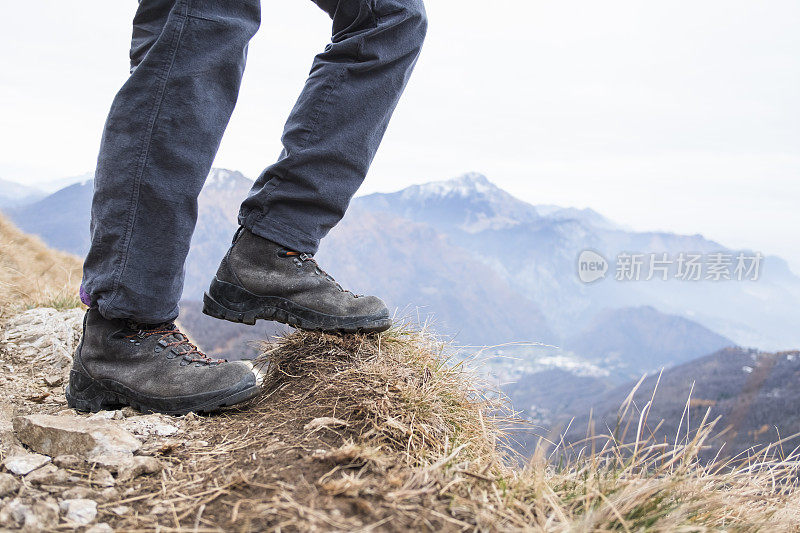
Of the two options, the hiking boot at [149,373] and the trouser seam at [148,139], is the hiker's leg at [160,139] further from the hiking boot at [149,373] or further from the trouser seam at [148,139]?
the hiking boot at [149,373]

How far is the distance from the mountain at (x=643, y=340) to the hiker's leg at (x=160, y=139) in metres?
161

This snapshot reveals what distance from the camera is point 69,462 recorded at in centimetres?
117

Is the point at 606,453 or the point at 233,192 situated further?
the point at 233,192

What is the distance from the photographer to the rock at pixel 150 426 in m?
1.39

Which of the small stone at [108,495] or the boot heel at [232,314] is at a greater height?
the boot heel at [232,314]

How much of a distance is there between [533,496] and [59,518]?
952mm

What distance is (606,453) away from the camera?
150 centimetres

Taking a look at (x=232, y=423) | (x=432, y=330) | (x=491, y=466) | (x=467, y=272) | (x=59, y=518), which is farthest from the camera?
(x=467, y=272)

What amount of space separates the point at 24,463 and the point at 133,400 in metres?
0.46

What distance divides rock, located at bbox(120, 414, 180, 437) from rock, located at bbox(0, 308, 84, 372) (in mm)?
1075

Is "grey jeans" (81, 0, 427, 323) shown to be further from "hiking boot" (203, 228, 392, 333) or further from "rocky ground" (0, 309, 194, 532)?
"rocky ground" (0, 309, 194, 532)

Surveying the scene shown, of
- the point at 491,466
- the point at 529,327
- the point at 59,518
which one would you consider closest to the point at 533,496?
the point at 491,466

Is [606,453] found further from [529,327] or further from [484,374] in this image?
[529,327]

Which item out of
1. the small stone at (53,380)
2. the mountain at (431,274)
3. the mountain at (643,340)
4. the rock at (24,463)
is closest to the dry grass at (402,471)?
the rock at (24,463)
